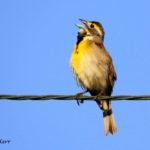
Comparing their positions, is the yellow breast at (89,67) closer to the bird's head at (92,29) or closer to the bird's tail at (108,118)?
the bird's tail at (108,118)

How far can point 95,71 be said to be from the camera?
36.9ft

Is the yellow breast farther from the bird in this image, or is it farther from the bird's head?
the bird's head

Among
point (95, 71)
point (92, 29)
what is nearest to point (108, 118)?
point (95, 71)

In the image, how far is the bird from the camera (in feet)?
36.9

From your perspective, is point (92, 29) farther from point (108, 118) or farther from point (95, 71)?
point (108, 118)

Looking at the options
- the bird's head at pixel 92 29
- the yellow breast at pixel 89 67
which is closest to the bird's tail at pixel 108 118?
the yellow breast at pixel 89 67

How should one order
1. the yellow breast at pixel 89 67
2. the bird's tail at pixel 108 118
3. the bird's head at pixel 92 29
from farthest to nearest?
the bird's head at pixel 92 29 → the bird's tail at pixel 108 118 → the yellow breast at pixel 89 67

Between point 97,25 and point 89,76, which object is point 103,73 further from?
point 97,25

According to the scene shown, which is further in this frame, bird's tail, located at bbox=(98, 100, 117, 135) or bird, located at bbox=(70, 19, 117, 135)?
bird's tail, located at bbox=(98, 100, 117, 135)

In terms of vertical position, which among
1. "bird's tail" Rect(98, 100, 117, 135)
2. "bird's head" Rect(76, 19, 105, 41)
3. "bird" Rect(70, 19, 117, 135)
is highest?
"bird's head" Rect(76, 19, 105, 41)

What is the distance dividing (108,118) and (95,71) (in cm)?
116

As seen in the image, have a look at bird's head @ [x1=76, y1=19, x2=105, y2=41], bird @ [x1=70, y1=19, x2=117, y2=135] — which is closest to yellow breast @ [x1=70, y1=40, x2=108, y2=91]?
bird @ [x1=70, y1=19, x2=117, y2=135]

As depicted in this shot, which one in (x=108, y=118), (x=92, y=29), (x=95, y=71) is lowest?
(x=108, y=118)

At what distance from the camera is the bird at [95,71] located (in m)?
11.2
